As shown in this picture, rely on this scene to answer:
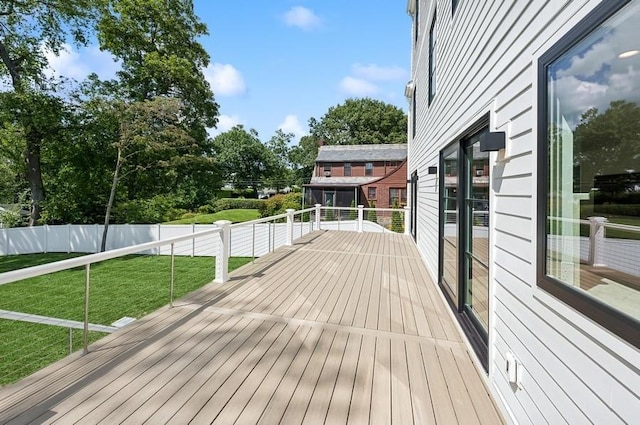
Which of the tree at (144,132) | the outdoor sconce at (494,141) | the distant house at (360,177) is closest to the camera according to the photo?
the outdoor sconce at (494,141)

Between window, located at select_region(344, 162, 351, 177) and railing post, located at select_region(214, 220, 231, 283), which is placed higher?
window, located at select_region(344, 162, 351, 177)

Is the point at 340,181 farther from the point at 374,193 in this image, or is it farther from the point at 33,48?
the point at 33,48

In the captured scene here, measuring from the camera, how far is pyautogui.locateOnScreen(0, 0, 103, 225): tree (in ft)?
39.4

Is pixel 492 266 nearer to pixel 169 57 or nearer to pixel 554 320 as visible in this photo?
pixel 554 320

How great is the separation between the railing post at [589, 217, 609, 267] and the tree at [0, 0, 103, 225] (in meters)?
15.8

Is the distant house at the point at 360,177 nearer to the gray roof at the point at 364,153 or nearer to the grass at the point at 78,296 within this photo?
the gray roof at the point at 364,153

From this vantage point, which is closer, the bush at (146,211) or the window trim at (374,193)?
the bush at (146,211)

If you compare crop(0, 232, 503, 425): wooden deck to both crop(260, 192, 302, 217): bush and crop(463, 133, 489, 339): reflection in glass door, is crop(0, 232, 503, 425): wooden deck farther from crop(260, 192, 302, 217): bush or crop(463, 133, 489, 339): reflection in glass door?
crop(260, 192, 302, 217): bush

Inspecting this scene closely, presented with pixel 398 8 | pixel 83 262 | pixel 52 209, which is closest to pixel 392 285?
pixel 83 262

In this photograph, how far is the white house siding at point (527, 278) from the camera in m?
1.13

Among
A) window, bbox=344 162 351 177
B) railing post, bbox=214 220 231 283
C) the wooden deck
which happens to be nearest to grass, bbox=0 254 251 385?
railing post, bbox=214 220 231 283

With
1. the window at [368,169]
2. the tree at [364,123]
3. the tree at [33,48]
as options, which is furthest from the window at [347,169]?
the tree at [33,48]

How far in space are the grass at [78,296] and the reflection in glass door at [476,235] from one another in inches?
196

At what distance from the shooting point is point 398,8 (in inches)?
446
